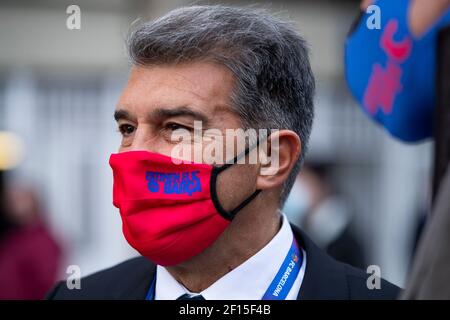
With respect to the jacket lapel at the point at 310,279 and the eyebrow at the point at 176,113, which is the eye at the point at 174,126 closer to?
the eyebrow at the point at 176,113

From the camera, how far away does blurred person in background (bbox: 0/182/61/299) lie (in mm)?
5648

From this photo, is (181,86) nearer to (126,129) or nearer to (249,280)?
(126,129)

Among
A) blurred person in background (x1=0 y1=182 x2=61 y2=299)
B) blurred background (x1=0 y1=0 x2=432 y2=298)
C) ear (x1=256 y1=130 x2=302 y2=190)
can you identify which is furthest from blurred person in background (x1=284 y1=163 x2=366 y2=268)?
ear (x1=256 y1=130 x2=302 y2=190)

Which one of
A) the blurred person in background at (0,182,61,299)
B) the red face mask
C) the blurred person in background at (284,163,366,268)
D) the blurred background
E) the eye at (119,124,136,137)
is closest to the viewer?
the red face mask

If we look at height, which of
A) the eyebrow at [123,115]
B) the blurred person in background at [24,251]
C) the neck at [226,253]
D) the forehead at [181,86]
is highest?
the forehead at [181,86]

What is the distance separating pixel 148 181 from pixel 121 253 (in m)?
7.21

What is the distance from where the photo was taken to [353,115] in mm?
9820

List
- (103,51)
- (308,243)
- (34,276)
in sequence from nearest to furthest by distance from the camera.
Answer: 1. (308,243)
2. (34,276)
3. (103,51)

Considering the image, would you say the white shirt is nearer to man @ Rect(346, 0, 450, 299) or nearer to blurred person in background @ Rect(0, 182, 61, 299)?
man @ Rect(346, 0, 450, 299)

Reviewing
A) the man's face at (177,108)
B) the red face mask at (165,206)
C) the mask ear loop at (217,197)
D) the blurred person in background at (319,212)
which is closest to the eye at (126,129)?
the man's face at (177,108)

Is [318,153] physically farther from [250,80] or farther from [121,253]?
[250,80]

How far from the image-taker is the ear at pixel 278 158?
253 centimetres
